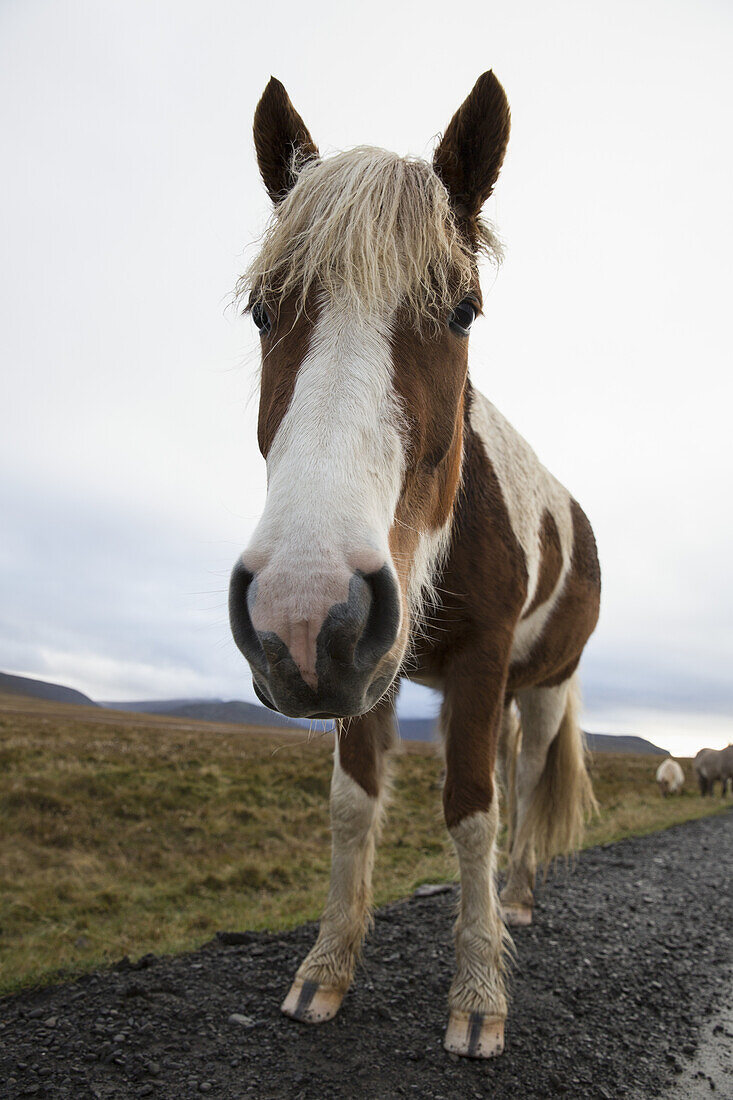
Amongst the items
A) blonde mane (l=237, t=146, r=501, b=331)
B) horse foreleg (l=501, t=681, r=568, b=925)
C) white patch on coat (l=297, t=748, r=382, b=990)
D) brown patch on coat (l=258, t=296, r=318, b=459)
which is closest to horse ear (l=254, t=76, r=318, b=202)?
blonde mane (l=237, t=146, r=501, b=331)

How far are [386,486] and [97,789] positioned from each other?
9.57m

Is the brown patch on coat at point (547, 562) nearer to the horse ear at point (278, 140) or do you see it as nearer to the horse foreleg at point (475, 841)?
the horse foreleg at point (475, 841)

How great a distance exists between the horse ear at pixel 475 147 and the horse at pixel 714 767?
20668mm

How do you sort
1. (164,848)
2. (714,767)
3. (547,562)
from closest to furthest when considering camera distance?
(547,562)
(164,848)
(714,767)

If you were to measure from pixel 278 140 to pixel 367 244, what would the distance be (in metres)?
1.14

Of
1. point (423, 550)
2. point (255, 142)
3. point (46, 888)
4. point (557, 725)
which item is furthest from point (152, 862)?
point (255, 142)

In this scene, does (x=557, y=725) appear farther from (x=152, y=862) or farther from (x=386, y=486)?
(x=152, y=862)

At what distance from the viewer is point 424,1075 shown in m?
2.58

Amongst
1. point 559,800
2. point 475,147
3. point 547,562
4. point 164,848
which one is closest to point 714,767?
point 559,800

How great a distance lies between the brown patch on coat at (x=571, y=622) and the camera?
4449 mm

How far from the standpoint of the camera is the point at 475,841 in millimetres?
2955

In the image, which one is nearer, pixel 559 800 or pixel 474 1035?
pixel 474 1035

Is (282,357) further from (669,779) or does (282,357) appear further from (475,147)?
(669,779)

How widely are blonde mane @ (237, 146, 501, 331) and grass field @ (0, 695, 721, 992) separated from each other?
225cm
